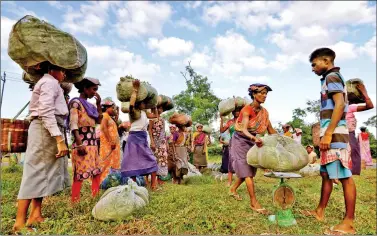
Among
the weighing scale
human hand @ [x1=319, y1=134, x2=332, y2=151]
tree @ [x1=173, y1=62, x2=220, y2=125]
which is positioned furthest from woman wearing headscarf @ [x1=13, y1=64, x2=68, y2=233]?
tree @ [x1=173, y1=62, x2=220, y2=125]

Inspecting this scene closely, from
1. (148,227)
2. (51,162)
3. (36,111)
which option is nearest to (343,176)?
(148,227)

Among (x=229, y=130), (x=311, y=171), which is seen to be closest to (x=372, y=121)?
(x=311, y=171)

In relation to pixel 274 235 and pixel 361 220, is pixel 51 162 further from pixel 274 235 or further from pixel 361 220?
pixel 361 220

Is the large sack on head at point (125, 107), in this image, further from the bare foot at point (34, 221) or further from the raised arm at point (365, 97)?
the raised arm at point (365, 97)

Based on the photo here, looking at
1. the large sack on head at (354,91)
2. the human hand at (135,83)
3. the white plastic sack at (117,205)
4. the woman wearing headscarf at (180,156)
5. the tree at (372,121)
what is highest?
the tree at (372,121)

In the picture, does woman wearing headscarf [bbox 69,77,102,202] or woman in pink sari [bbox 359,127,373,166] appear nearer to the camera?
woman wearing headscarf [bbox 69,77,102,202]

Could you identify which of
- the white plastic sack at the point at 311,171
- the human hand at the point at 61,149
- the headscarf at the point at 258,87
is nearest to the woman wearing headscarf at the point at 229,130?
the headscarf at the point at 258,87

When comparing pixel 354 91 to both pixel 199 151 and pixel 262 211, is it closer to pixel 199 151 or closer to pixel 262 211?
pixel 262 211

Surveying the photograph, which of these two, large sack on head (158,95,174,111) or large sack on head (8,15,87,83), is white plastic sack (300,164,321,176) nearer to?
large sack on head (158,95,174,111)

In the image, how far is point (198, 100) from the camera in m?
32.7

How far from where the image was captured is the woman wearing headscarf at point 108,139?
555cm

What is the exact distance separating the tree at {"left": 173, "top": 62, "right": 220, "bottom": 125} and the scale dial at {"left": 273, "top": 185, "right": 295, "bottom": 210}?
28.7 m

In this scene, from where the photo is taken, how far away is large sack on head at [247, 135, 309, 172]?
10.3 ft

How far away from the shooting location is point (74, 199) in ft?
13.5
